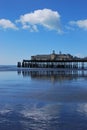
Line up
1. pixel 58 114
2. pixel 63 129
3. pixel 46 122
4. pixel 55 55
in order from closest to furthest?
1. pixel 63 129
2. pixel 46 122
3. pixel 58 114
4. pixel 55 55

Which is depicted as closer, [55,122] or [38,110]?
[55,122]

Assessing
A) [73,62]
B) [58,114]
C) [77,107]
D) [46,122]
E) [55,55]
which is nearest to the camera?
[46,122]

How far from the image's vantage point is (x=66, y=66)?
138875mm

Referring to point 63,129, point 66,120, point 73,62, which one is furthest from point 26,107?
point 73,62

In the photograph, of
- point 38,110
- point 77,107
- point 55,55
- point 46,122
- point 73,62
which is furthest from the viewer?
point 55,55

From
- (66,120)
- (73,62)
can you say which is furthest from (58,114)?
(73,62)

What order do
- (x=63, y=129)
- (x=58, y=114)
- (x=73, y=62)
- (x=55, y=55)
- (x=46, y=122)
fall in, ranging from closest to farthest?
(x=63, y=129) → (x=46, y=122) → (x=58, y=114) → (x=73, y=62) → (x=55, y=55)

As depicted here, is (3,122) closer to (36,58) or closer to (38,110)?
(38,110)

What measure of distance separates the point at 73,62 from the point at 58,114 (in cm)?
12674

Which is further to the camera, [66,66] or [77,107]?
[66,66]

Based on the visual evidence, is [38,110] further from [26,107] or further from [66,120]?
[66,120]

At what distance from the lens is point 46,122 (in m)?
10.2

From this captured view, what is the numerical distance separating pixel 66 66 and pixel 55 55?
57.1 feet

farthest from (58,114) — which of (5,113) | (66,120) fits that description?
(5,113)
